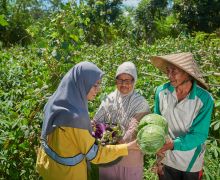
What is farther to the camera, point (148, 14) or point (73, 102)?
point (148, 14)

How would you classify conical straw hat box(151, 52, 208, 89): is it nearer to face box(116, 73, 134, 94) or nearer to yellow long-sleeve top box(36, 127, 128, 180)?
face box(116, 73, 134, 94)

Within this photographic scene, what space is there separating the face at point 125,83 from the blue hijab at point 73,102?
1.53ft

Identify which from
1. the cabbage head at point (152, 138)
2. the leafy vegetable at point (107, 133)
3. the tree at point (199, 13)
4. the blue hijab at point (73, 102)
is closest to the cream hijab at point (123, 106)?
the leafy vegetable at point (107, 133)

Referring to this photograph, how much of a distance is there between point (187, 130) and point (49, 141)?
97cm

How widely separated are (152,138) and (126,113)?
51cm

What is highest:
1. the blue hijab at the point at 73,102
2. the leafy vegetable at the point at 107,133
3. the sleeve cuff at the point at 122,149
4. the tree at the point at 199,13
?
the tree at the point at 199,13

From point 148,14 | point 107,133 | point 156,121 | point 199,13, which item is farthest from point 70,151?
point 148,14

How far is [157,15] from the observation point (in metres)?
24.4

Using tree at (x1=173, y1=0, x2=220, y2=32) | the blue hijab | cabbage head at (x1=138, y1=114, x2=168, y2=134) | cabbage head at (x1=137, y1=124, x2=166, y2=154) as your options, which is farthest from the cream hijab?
tree at (x1=173, y1=0, x2=220, y2=32)

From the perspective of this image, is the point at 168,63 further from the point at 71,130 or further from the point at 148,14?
the point at 148,14

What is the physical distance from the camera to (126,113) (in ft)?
9.17

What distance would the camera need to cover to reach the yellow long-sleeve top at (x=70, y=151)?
220cm

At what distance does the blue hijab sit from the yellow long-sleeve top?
0.15 feet

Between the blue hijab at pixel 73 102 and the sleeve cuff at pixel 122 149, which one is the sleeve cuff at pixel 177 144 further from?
the blue hijab at pixel 73 102
